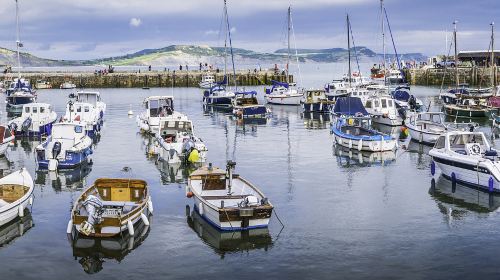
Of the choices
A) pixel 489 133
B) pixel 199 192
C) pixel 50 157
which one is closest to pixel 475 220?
pixel 199 192

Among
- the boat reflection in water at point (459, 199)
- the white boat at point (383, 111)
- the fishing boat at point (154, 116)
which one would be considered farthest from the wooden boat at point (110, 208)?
the white boat at point (383, 111)

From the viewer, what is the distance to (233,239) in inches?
968

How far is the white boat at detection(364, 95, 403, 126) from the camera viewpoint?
203 feet

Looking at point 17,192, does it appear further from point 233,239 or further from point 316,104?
point 316,104

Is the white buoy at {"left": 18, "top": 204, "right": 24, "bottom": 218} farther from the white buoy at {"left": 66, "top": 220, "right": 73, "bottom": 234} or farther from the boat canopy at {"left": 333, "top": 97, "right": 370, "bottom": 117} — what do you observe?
the boat canopy at {"left": 333, "top": 97, "right": 370, "bottom": 117}

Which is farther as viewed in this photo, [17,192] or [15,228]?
[17,192]

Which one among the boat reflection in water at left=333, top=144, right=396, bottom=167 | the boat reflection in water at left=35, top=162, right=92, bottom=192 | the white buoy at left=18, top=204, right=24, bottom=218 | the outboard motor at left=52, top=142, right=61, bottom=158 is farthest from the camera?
the boat reflection in water at left=333, top=144, right=396, bottom=167

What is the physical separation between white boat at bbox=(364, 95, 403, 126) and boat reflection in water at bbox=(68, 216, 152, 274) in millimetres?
41318

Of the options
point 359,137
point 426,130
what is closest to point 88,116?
point 359,137

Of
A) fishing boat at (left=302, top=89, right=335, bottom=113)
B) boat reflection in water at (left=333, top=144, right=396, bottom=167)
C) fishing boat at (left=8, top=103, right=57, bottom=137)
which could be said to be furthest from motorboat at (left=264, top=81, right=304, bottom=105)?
boat reflection in water at (left=333, top=144, right=396, bottom=167)

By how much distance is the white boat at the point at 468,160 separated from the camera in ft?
103

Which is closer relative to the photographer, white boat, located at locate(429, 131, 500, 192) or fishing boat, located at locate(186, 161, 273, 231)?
fishing boat, located at locate(186, 161, 273, 231)

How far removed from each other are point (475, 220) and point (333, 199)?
7.17 m

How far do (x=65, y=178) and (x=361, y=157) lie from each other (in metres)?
20.4
